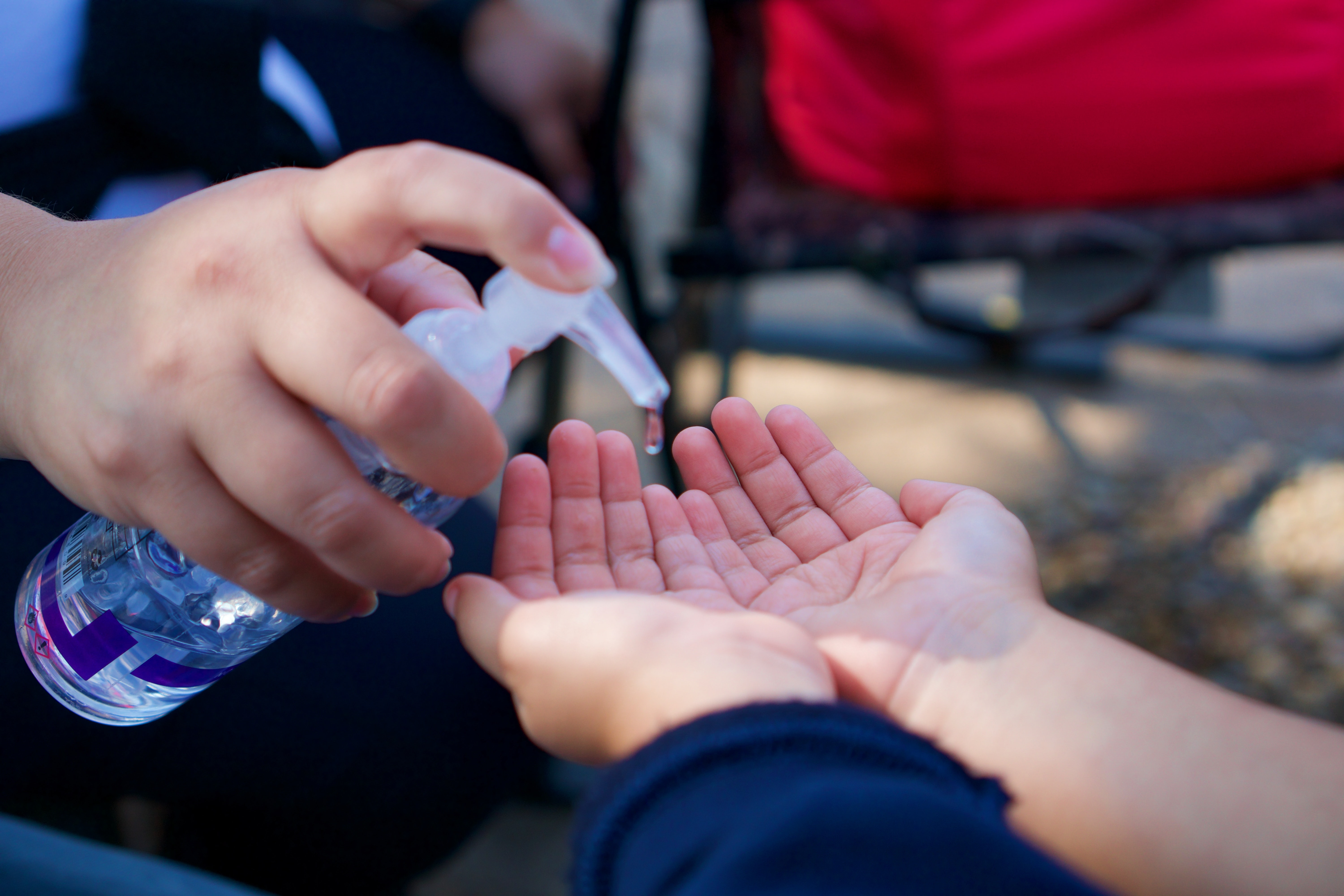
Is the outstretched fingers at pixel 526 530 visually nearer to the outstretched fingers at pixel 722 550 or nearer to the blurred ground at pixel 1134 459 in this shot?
the outstretched fingers at pixel 722 550

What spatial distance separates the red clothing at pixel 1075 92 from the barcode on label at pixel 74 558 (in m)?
→ 0.96

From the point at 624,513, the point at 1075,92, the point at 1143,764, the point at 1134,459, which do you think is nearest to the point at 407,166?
the point at 624,513

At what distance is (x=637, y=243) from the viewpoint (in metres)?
1.81

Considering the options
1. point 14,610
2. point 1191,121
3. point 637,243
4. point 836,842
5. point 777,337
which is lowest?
point 777,337

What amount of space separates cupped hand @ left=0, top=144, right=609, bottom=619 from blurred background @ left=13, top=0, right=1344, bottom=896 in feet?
1.46

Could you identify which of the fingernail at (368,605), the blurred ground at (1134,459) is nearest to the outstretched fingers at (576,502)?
the fingernail at (368,605)

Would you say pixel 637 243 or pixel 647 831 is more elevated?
pixel 647 831

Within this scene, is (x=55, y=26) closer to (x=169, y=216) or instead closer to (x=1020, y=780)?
(x=169, y=216)

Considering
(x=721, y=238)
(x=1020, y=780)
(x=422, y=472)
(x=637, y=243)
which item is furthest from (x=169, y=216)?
(x=637, y=243)

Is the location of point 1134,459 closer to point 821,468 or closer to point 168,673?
point 821,468

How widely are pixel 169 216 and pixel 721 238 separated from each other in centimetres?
88

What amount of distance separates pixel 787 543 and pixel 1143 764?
247mm

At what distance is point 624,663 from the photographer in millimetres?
421

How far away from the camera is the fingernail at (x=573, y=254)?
35 cm
